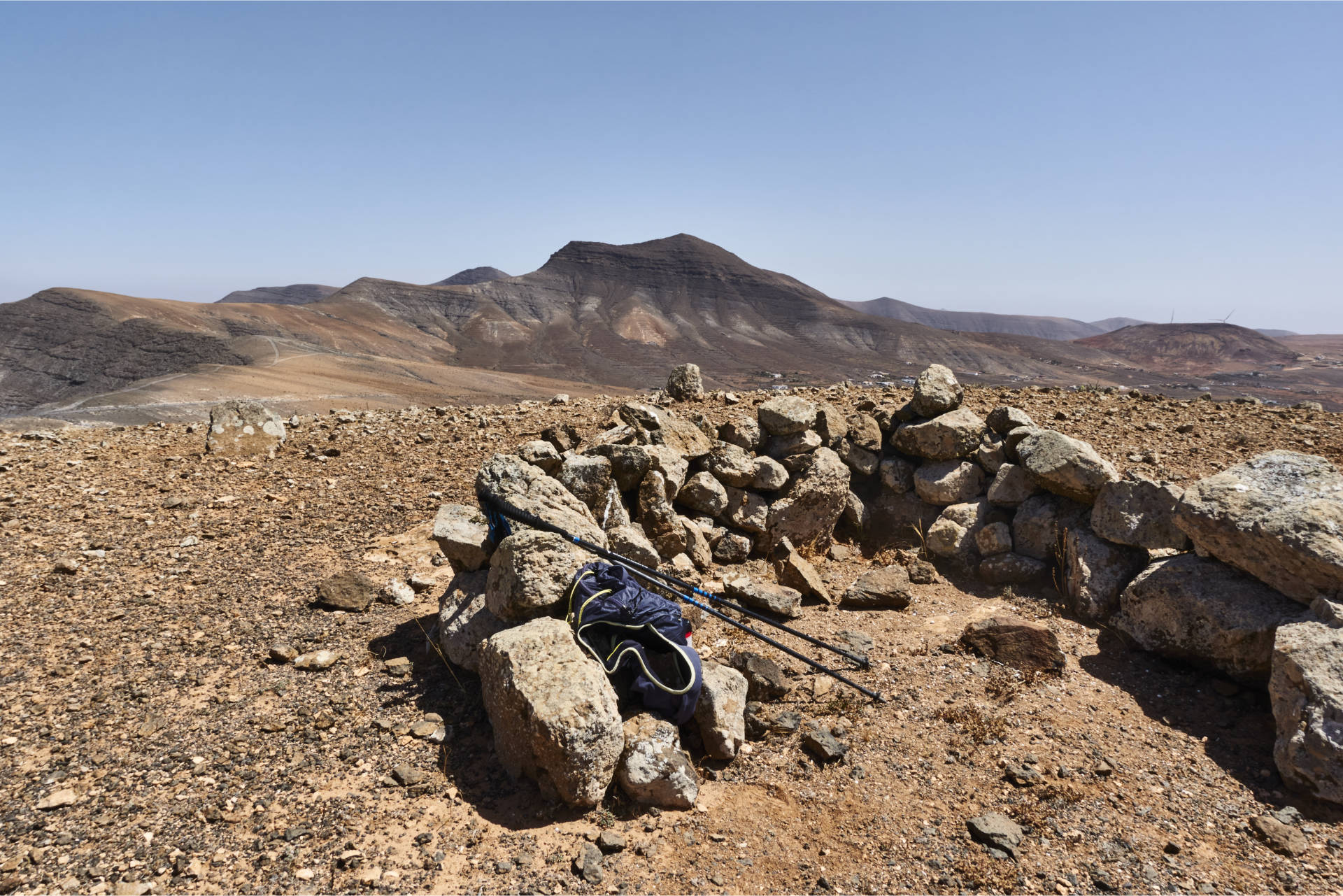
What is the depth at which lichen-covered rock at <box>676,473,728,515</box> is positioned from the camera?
6.86 metres

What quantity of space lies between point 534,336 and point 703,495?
68.9 meters

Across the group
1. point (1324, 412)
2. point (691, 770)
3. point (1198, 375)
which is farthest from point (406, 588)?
point (1198, 375)

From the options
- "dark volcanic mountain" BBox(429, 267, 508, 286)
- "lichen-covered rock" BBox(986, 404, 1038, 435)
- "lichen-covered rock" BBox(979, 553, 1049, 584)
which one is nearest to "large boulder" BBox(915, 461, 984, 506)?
"lichen-covered rock" BBox(986, 404, 1038, 435)

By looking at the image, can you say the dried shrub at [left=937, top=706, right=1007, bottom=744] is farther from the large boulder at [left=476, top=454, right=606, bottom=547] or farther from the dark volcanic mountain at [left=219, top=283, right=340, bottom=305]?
the dark volcanic mountain at [left=219, top=283, right=340, bottom=305]

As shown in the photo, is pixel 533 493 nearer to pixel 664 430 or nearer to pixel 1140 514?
pixel 664 430

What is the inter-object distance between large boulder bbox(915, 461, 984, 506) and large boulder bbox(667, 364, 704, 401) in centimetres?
341

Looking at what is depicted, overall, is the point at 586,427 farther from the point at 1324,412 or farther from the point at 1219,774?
the point at 1324,412

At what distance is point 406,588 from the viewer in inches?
211

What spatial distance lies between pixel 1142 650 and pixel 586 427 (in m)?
5.90

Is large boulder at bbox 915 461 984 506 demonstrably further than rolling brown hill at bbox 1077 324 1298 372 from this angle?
No

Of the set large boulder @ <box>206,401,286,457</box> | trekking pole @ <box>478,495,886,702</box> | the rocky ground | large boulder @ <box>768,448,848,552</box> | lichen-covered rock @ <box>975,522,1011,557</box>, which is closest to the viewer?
the rocky ground

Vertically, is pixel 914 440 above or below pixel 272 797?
above

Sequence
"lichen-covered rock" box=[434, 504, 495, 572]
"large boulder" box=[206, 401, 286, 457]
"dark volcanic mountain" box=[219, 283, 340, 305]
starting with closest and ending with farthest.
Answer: "lichen-covered rock" box=[434, 504, 495, 572] → "large boulder" box=[206, 401, 286, 457] → "dark volcanic mountain" box=[219, 283, 340, 305]

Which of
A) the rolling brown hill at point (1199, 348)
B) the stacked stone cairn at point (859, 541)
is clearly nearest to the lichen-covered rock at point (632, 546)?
the stacked stone cairn at point (859, 541)
